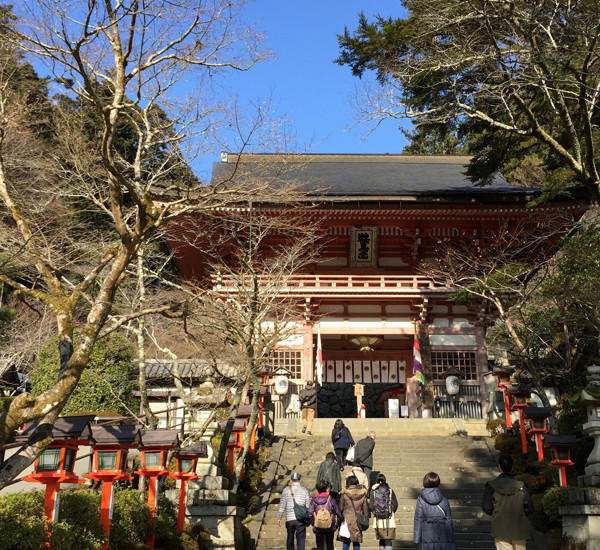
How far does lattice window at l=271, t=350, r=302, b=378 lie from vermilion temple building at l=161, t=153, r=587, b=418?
3cm

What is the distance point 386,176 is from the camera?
82.4ft

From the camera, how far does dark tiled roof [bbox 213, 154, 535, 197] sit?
20108 mm

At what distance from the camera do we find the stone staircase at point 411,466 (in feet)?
34.6

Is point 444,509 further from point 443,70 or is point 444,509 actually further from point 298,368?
point 298,368

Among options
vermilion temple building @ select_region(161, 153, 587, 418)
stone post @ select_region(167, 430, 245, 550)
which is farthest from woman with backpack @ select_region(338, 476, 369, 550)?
vermilion temple building @ select_region(161, 153, 587, 418)

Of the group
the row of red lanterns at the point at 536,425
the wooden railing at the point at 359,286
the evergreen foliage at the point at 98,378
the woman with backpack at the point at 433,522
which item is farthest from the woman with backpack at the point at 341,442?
the wooden railing at the point at 359,286

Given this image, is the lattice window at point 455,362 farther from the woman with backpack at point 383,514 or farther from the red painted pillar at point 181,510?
the red painted pillar at point 181,510

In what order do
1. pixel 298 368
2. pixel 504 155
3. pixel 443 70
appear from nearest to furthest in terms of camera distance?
1. pixel 443 70
2. pixel 504 155
3. pixel 298 368

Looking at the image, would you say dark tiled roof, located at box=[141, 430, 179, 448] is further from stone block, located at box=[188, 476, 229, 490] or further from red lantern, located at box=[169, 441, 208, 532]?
stone block, located at box=[188, 476, 229, 490]

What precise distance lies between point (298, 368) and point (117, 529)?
12.9m

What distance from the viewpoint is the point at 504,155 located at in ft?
43.9

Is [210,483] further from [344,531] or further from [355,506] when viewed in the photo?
[355,506]

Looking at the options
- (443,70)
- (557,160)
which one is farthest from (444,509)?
(557,160)

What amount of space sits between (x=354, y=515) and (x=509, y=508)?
7.84 feet
